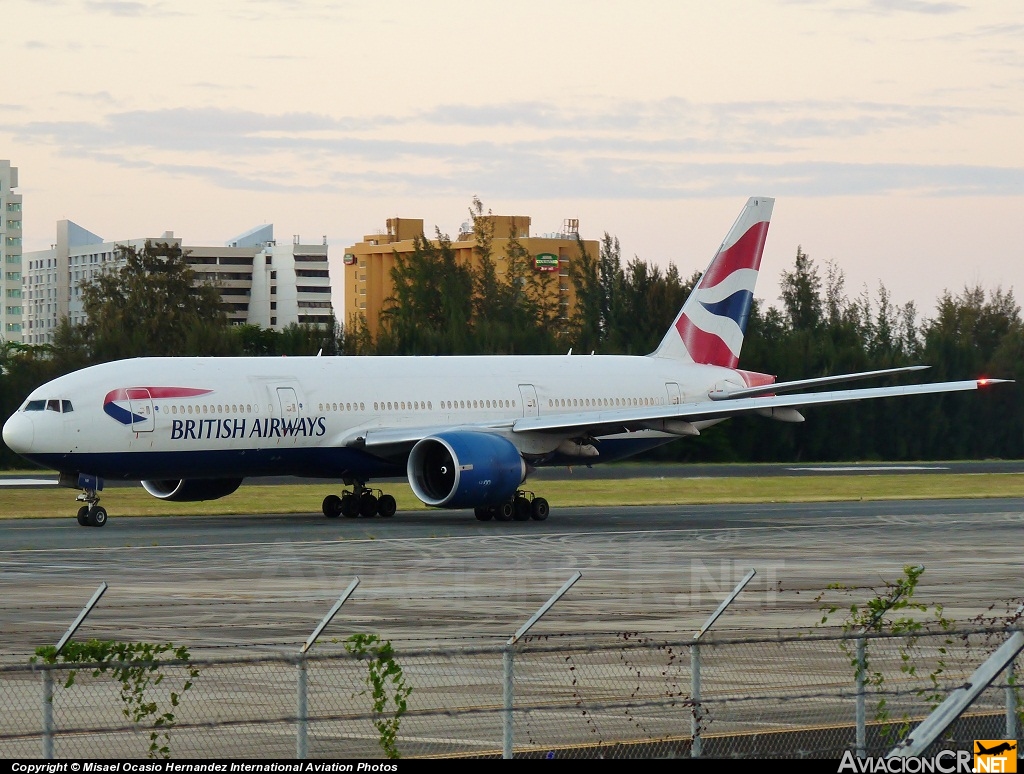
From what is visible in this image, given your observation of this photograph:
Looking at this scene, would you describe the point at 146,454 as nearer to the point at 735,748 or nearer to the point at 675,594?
the point at 675,594

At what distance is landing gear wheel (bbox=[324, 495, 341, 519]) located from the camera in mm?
38219

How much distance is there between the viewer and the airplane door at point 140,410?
34.1 m

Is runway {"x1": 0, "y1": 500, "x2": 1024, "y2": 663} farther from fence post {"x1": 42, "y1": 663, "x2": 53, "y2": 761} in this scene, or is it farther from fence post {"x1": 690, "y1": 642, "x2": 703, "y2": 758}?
fence post {"x1": 42, "y1": 663, "x2": 53, "y2": 761}

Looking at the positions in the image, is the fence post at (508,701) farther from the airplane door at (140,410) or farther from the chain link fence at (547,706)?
the airplane door at (140,410)

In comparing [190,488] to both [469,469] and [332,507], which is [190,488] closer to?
[332,507]

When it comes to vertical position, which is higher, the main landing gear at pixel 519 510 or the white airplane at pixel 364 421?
the white airplane at pixel 364 421

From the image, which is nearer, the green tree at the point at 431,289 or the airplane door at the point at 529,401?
the airplane door at the point at 529,401

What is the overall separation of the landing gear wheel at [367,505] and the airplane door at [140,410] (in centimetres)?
599

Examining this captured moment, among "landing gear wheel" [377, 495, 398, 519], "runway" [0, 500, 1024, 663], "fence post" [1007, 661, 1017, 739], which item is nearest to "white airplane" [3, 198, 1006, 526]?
→ "landing gear wheel" [377, 495, 398, 519]

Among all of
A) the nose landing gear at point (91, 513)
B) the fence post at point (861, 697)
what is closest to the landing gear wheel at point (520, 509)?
the nose landing gear at point (91, 513)

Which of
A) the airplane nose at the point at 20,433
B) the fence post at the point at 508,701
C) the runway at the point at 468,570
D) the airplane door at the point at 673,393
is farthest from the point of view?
the airplane door at the point at 673,393

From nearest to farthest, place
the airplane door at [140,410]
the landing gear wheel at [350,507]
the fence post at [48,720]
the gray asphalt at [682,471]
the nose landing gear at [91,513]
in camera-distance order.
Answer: the fence post at [48,720] → the nose landing gear at [91,513] → the airplane door at [140,410] → the landing gear wheel at [350,507] → the gray asphalt at [682,471]

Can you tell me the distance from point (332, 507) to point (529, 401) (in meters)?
5.60

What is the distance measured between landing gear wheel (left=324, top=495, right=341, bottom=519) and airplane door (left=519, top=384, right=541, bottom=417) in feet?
16.8
